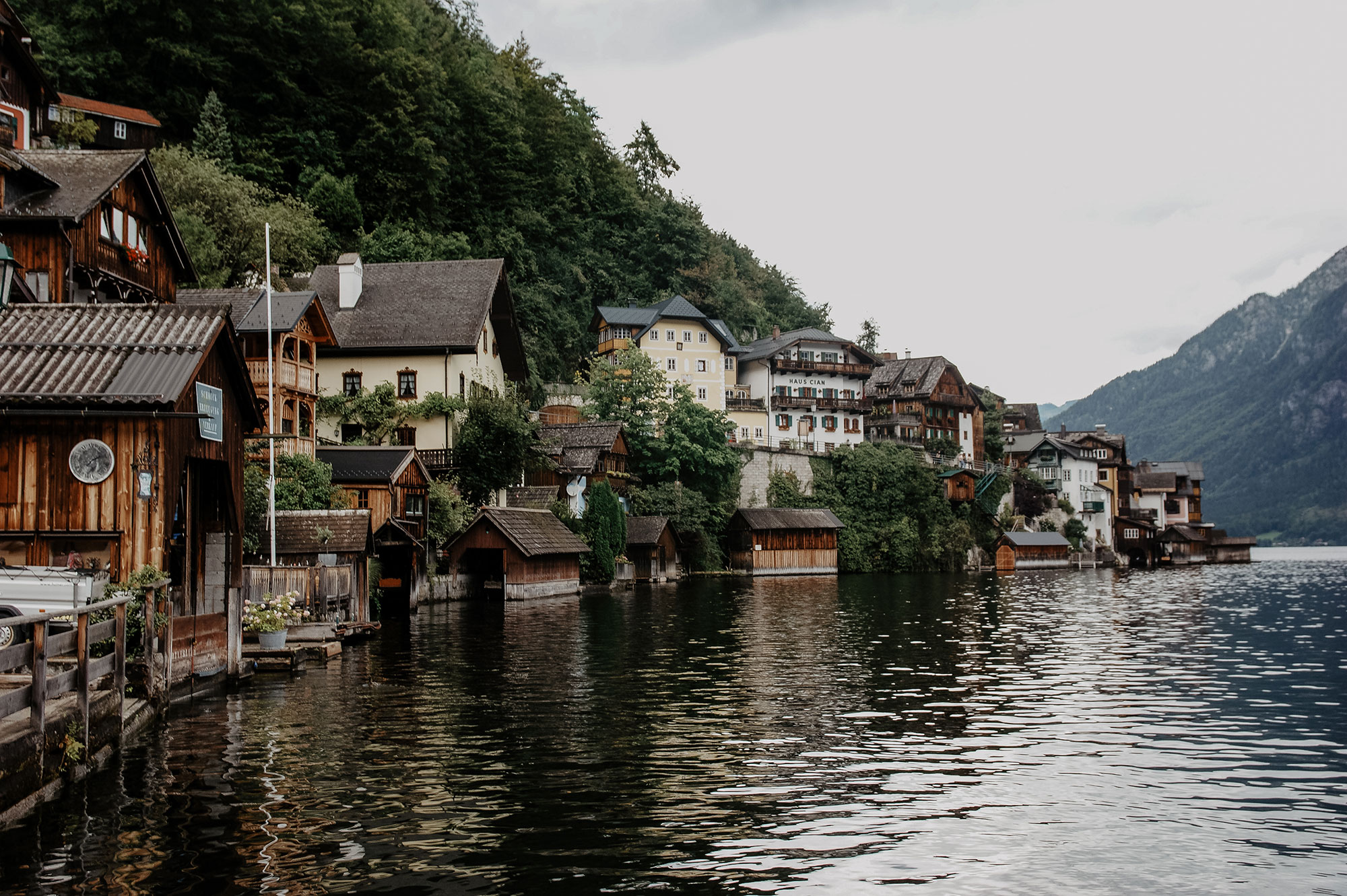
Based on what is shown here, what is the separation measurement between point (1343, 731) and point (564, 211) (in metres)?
86.4

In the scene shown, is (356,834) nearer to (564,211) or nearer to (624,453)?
(624,453)

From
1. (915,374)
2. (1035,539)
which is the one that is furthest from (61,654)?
(915,374)

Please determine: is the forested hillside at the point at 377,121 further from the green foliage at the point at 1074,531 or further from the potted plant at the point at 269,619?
the green foliage at the point at 1074,531

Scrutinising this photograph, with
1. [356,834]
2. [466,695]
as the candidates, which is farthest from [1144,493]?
[356,834]

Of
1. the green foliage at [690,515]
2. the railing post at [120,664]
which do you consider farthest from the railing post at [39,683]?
the green foliage at [690,515]

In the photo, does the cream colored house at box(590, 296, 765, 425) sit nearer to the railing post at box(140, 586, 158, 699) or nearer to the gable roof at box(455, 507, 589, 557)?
the gable roof at box(455, 507, 589, 557)

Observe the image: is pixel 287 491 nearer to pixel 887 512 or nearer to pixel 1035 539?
pixel 887 512

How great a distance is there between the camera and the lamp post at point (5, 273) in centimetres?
2662

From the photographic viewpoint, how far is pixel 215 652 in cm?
2364

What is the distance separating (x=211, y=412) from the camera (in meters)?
22.5

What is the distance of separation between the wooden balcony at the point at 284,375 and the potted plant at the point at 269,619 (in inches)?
855

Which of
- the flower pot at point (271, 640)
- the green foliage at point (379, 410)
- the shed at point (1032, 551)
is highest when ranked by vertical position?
the green foliage at point (379, 410)

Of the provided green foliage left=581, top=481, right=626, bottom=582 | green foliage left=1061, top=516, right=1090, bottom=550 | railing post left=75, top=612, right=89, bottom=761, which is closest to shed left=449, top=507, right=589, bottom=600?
green foliage left=581, top=481, right=626, bottom=582

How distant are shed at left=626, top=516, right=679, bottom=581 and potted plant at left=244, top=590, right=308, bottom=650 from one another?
145 ft
